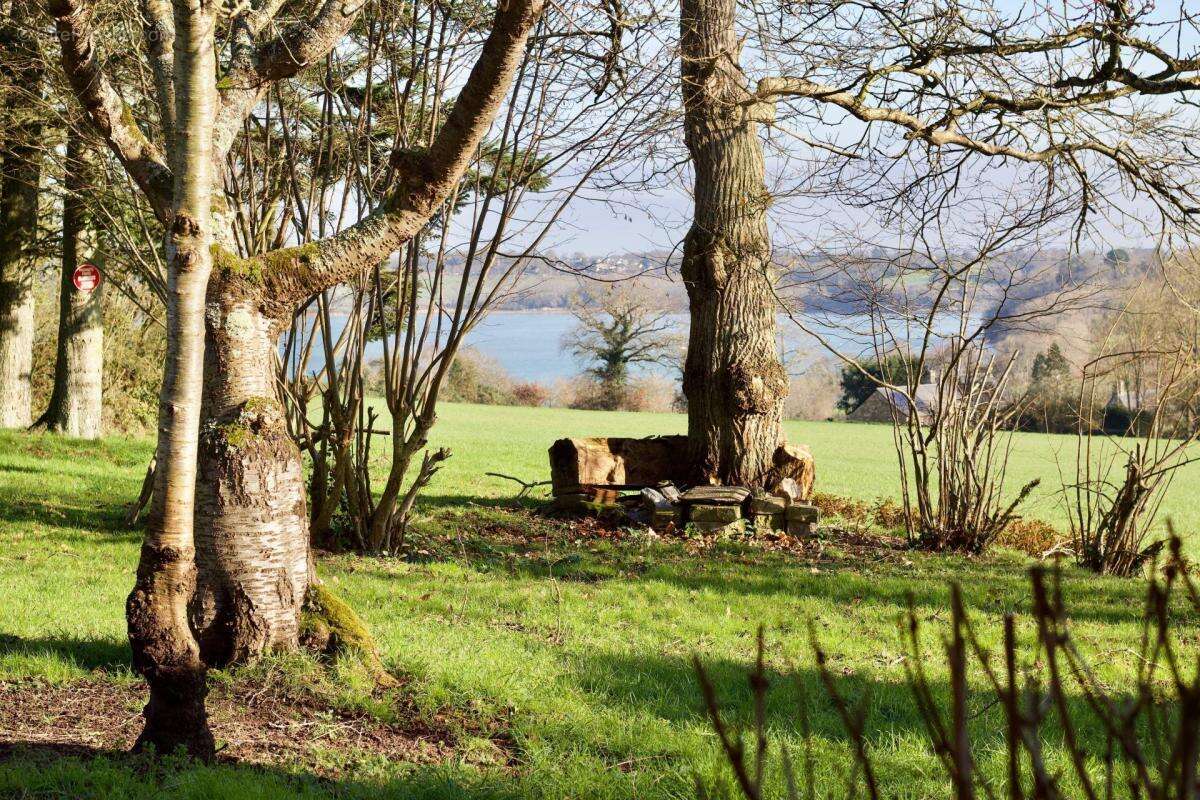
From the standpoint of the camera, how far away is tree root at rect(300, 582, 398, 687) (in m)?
4.51

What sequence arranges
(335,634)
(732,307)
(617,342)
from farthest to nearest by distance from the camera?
(617,342)
(732,307)
(335,634)

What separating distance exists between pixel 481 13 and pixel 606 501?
213 inches

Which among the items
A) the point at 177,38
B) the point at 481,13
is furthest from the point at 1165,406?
the point at 177,38

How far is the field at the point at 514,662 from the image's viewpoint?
11.5 ft

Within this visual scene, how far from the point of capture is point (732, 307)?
1020 centimetres

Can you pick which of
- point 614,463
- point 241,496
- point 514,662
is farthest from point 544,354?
point 241,496

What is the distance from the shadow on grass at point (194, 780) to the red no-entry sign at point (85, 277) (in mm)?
10694

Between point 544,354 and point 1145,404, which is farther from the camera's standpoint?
point 544,354

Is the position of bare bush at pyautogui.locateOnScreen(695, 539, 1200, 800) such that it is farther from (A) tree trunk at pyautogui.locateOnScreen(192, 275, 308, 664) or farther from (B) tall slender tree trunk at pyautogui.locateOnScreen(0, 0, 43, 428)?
(B) tall slender tree trunk at pyautogui.locateOnScreen(0, 0, 43, 428)

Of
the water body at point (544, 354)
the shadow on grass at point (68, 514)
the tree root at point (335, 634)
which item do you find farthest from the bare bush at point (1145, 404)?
the water body at point (544, 354)

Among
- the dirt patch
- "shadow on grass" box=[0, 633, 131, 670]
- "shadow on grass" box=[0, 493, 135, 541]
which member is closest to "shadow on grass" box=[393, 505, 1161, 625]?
"shadow on grass" box=[0, 633, 131, 670]

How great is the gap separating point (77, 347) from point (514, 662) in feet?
39.6

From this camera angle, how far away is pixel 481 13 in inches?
269

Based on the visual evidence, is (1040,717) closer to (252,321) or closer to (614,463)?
(252,321)
